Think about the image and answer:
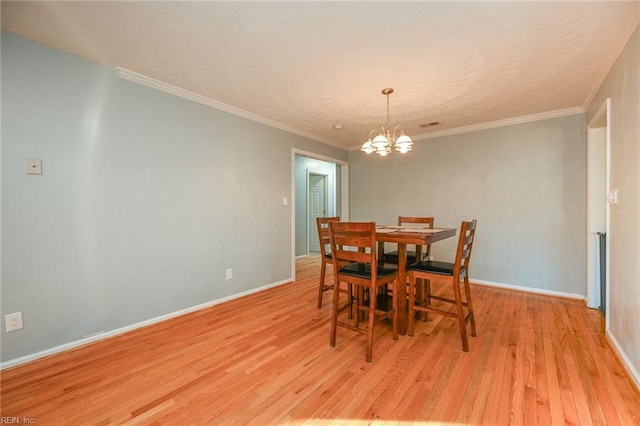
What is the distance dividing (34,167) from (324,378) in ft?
8.24

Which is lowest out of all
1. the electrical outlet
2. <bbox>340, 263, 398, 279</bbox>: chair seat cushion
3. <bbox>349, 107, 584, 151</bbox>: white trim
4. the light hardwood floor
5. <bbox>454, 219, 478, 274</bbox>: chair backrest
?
the light hardwood floor

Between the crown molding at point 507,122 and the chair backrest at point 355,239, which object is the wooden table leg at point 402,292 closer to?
the chair backrest at point 355,239

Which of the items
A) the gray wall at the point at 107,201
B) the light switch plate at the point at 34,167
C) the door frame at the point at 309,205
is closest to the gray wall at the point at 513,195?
the door frame at the point at 309,205

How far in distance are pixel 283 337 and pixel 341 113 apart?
8.66ft

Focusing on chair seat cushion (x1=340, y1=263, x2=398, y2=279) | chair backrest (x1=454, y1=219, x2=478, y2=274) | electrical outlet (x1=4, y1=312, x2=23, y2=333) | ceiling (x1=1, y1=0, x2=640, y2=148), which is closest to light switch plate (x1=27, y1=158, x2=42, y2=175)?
ceiling (x1=1, y1=0, x2=640, y2=148)

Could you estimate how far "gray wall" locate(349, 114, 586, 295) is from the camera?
3.32 meters

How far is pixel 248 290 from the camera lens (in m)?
3.45

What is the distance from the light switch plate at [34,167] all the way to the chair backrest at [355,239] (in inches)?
85.5

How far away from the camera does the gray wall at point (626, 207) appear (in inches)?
67.6

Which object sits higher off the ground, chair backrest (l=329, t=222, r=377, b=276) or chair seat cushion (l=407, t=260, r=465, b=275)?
chair backrest (l=329, t=222, r=377, b=276)

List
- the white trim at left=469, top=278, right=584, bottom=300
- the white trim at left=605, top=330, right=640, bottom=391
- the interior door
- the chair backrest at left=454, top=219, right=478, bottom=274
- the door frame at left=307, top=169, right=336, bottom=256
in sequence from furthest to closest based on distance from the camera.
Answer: the interior door → the door frame at left=307, top=169, right=336, bottom=256 → the white trim at left=469, top=278, right=584, bottom=300 → the chair backrest at left=454, top=219, right=478, bottom=274 → the white trim at left=605, top=330, right=640, bottom=391

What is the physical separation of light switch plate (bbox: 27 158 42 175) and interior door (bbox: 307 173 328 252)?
15.6 feet

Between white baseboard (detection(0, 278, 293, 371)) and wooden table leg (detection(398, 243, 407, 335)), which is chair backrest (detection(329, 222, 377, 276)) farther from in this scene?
white baseboard (detection(0, 278, 293, 371))

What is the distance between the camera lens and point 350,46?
80.0 inches
